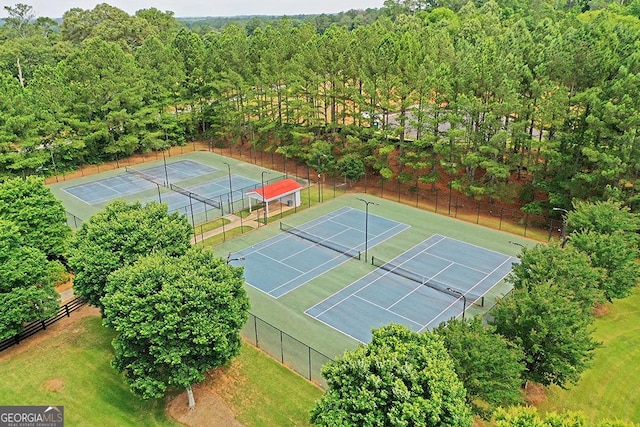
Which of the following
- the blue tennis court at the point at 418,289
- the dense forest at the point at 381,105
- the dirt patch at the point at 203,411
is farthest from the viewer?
the dense forest at the point at 381,105

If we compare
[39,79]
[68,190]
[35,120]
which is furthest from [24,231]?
[39,79]

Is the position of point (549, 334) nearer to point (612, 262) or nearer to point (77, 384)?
point (612, 262)

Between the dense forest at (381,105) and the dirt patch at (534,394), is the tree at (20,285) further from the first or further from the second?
the dense forest at (381,105)

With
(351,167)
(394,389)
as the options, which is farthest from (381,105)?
(394,389)

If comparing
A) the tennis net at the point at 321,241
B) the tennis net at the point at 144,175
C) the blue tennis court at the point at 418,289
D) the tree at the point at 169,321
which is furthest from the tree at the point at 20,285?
the tennis net at the point at 144,175

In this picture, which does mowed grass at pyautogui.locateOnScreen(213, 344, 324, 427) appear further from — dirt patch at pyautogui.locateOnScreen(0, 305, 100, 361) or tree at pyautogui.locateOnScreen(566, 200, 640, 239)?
tree at pyautogui.locateOnScreen(566, 200, 640, 239)

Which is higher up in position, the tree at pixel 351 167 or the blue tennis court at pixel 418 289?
the tree at pixel 351 167
